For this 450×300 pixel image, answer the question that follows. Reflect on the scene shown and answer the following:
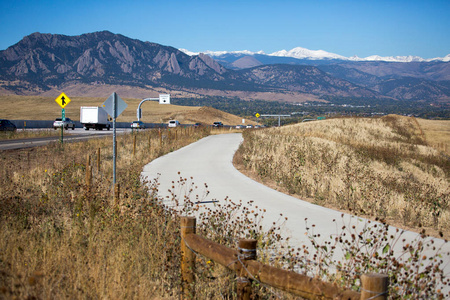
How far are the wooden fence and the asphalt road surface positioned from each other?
1.75 meters

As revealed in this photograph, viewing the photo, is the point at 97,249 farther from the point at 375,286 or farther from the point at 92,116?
the point at 92,116

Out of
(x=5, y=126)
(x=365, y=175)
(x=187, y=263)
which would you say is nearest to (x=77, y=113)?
(x=5, y=126)

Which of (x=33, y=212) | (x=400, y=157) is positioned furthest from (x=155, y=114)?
(x=33, y=212)

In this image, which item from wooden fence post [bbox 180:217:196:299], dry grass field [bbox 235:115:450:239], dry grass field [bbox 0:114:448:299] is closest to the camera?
dry grass field [bbox 0:114:448:299]

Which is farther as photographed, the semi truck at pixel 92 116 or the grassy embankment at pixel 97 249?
the semi truck at pixel 92 116

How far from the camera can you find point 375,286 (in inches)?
137

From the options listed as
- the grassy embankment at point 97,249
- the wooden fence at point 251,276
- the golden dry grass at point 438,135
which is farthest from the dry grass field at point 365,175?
the grassy embankment at point 97,249

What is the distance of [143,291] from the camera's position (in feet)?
17.8

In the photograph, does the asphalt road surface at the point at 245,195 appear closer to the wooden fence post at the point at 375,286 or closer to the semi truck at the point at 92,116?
the wooden fence post at the point at 375,286

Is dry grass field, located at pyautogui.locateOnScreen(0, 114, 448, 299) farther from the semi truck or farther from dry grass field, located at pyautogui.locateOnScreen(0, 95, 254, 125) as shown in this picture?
dry grass field, located at pyautogui.locateOnScreen(0, 95, 254, 125)

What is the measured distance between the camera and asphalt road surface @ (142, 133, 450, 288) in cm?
938

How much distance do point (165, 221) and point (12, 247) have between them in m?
2.29

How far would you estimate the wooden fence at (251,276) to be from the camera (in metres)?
3.49

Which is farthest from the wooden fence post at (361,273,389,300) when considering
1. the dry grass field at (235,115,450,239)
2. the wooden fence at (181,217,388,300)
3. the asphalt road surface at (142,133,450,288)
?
the asphalt road surface at (142,133,450,288)
